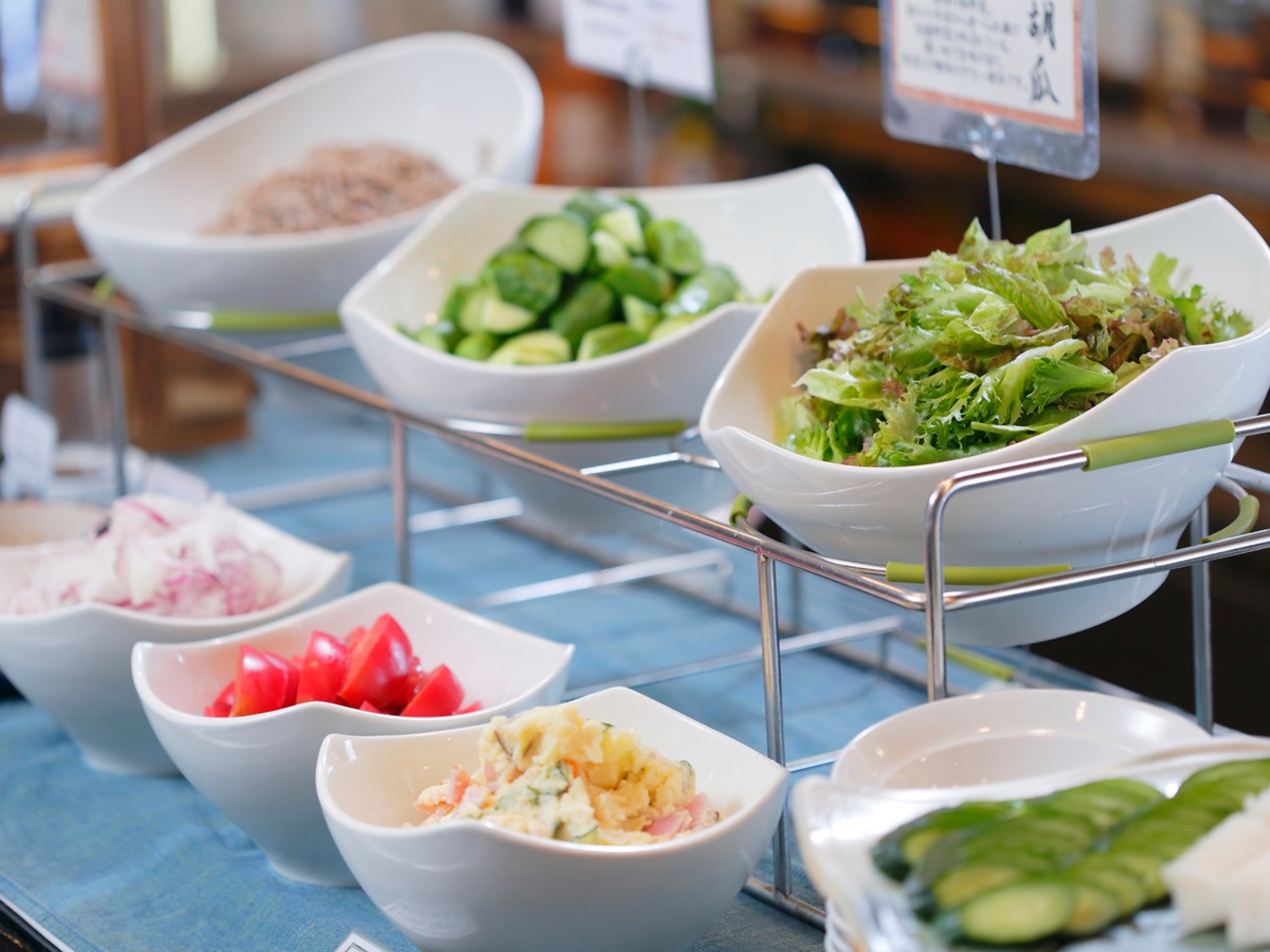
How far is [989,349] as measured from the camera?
2.98ft

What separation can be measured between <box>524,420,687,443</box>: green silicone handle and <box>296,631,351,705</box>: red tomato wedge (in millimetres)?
251

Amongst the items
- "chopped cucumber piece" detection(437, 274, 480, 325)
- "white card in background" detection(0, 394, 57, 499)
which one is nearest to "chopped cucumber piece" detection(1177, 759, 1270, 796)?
"chopped cucumber piece" detection(437, 274, 480, 325)

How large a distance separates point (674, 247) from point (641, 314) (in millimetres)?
85

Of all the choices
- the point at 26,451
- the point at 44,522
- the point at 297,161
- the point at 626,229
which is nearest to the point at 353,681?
the point at 626,229

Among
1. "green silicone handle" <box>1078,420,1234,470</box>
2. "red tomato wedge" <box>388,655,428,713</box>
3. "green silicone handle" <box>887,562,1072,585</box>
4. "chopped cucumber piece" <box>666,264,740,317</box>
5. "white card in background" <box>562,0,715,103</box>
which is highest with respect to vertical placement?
"white card in background" <box>562,0,715,103</box>

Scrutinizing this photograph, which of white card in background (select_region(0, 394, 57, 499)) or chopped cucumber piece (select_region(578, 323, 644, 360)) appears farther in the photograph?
white card in background (select_region(0, 394, 57, 499))

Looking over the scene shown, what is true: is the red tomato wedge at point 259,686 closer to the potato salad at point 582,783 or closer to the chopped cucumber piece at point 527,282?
the potato salad at point 582,783

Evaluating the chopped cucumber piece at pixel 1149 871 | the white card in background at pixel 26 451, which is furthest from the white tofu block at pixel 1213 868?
the white card in background at pixel 26 451

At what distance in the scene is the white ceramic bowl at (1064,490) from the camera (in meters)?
0.83

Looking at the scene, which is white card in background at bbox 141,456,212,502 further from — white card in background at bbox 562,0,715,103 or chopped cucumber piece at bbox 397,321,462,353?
white card in background at bbox 562,0,715,103

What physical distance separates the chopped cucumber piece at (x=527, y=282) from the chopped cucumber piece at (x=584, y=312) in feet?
0.06

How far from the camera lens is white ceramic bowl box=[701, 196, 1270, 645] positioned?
83 cm

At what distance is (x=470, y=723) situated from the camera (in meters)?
0.92

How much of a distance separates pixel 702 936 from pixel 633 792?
168mm
